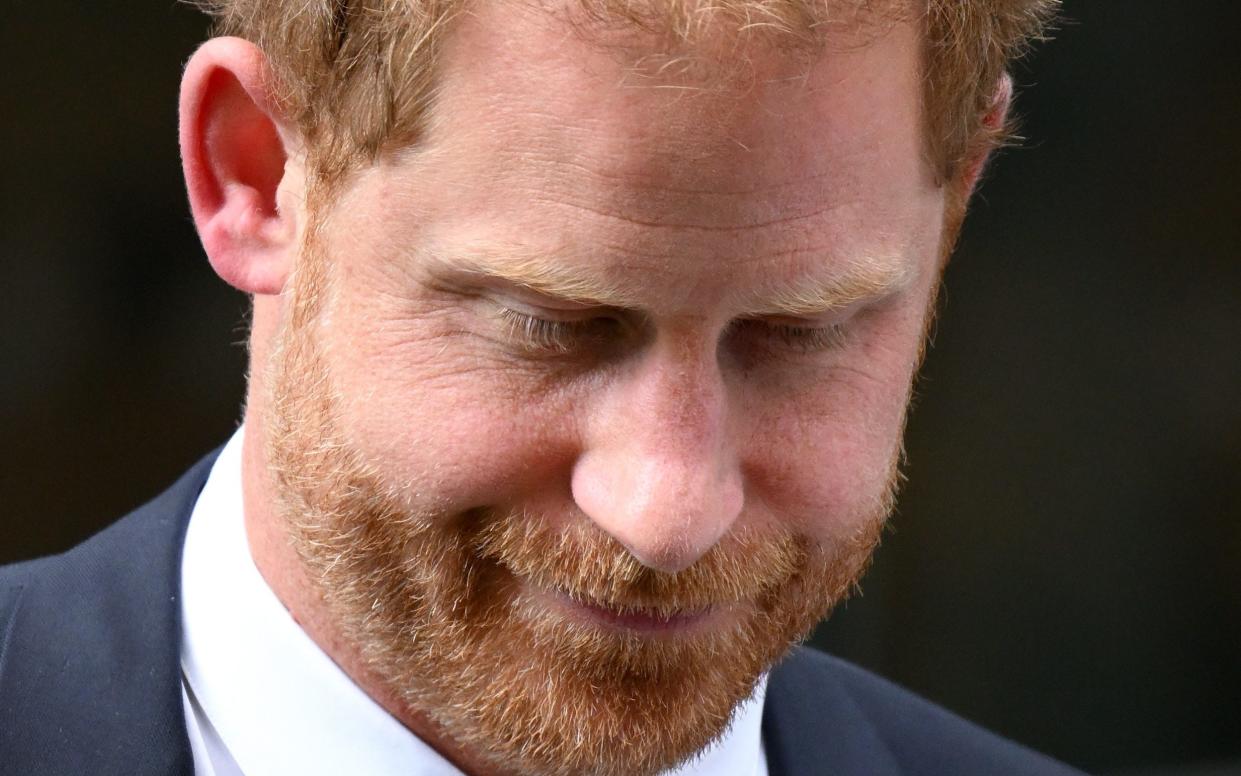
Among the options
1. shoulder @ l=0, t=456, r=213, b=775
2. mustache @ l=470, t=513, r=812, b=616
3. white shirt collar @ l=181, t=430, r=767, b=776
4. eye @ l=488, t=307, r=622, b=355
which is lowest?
white shirt collar @ l=181, t=430, r=767, b=776

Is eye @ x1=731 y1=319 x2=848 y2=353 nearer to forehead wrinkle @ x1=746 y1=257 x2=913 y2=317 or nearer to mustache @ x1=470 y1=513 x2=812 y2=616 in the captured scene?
forehead wrinkle @ x1=746 y1=257 x2=913 y2=317

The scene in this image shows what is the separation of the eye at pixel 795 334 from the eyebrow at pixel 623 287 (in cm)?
4

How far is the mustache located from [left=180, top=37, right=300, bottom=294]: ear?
0.44 meters

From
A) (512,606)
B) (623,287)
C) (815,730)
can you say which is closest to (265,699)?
(512,606)

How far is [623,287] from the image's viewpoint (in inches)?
66.3

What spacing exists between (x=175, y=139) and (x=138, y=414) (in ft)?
2.45

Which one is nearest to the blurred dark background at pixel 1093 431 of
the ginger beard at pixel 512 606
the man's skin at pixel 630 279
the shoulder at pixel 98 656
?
the man's skin at pixel 630 279

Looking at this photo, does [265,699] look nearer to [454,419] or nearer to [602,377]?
[454,419]

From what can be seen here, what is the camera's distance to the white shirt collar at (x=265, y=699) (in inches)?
76.4

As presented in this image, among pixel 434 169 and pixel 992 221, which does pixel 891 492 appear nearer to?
pixel 434 169

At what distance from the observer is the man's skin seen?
1.67m

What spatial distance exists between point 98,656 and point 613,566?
2.13 feet

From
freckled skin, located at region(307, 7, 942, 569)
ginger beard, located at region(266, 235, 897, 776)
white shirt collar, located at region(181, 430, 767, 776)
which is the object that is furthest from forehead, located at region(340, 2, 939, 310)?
white shirt collar, located at region(181, 430, 767, 776)

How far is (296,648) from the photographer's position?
1.99 meters
